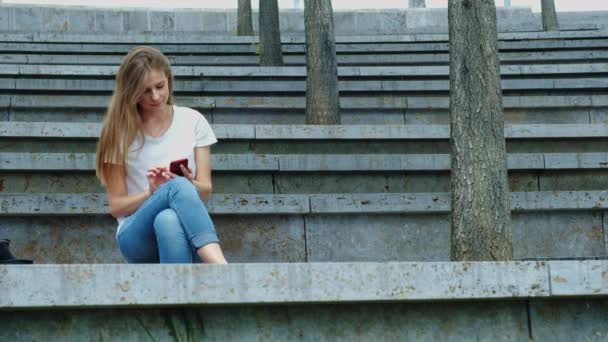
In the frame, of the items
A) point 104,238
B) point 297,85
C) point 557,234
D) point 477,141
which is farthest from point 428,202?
point 297,85

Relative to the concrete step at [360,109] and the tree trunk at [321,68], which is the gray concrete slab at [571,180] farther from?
the concrete step at [360,109]

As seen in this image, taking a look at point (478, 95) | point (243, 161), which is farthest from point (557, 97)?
point (478, 95)

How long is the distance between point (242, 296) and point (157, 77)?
1336 millimetres

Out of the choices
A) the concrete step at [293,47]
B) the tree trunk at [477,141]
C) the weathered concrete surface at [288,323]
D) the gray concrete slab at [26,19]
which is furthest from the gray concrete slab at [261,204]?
the gray concrete slab at [26,19]

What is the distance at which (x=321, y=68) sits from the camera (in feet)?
34.8

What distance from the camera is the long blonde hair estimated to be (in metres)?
5.00

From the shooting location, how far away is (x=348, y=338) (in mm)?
4309

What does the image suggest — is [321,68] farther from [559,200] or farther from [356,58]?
[356,58]

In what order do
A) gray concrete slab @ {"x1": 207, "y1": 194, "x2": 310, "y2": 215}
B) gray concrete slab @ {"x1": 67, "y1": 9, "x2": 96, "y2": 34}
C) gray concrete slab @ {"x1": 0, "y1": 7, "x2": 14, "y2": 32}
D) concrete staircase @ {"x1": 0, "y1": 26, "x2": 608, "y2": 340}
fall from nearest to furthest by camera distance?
concrete staircase @ {"x1": 0, "y1": 26, "x2": 608, "y2": 340} → gray concrete slab @ {"x1": 207, "y1": 194, "x2": 310, "y2": 215} → gray concrete slab @ {"x1": 0, "y1": 7, "x2": 14, "y2": 32} → gray concrete slab @ {"x1": 67, "y1": 9, "x2": 96, "y2": 34}

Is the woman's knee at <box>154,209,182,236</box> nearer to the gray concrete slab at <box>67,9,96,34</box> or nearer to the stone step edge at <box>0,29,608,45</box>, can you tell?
the stone step edge at <box>0,29,608,45</box>

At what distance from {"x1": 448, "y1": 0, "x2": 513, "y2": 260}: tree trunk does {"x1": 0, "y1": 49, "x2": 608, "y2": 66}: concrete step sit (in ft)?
25.6

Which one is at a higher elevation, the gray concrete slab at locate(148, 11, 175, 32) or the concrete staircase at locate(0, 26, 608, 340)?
the gray concrete slab at locate(148, 11, 175, 32)

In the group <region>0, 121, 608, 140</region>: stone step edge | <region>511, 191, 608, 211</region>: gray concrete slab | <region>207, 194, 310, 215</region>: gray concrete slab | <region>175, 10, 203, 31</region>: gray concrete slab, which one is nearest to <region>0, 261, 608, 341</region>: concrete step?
<region>207, 194, 310, 215</region>: gray concrete slab

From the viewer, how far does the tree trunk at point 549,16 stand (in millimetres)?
18000
